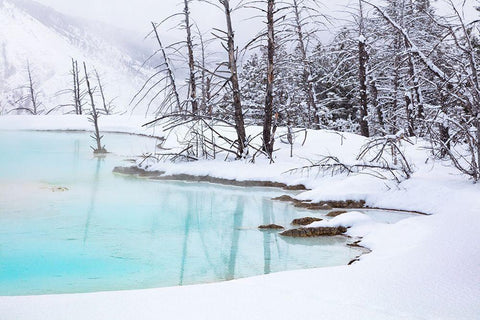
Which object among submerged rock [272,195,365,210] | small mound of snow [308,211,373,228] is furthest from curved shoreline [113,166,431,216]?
small mound of snow [308,211,373,228]

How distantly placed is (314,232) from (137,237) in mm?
2420

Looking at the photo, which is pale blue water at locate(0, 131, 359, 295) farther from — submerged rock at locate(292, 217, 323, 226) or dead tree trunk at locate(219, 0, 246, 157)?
dead tree trunk at locate(219, 0, 246, 157)

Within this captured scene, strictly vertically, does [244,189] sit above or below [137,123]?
below

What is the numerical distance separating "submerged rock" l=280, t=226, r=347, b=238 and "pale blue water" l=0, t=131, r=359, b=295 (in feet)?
0.58

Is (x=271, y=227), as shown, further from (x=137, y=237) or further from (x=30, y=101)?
(x=30, y=101)

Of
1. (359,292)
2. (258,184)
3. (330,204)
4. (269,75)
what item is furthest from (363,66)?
(359,292)

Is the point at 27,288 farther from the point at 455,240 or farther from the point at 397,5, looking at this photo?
the point at 397,5

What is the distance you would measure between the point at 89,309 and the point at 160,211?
5.93m

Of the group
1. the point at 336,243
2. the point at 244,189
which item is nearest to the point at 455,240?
the point at 336,243

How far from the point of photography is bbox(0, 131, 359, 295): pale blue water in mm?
5500

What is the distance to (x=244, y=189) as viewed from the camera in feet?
37.2

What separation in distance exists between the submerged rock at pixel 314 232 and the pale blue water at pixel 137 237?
0.18 metres

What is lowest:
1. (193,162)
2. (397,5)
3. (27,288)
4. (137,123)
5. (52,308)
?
(27,288)

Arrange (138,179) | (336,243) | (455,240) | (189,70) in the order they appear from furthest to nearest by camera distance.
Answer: (189,70), (138,179), (336,243), (455,240)
